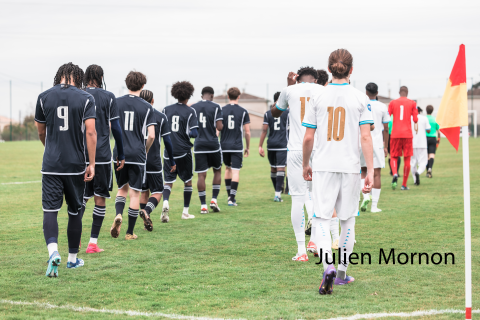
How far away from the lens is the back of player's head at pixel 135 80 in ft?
23.5

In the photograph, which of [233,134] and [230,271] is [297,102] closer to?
[230,271]

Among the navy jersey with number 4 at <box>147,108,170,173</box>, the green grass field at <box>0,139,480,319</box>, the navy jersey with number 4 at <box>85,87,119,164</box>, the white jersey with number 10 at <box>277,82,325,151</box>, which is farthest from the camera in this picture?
the navy jersey with number 4 at <box>147,108,170,173</box>

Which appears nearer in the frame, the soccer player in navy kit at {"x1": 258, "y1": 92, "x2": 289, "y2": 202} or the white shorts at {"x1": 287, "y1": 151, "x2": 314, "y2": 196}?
the white shorts at {"x1": 287, "y1": 151, "x2": 314, "y2": 196}

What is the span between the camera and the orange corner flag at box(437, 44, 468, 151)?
379 centimetres

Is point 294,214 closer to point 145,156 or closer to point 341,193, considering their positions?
point 341,193

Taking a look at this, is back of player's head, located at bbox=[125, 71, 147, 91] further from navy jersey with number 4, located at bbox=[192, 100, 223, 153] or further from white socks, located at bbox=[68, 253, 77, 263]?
navy jersey with number 4, located at bbox=[192, 100, 223, 153]

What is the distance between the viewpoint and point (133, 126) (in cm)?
723

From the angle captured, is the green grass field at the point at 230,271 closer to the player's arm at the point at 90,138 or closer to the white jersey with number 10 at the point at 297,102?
the player's arm at the point at 90,138

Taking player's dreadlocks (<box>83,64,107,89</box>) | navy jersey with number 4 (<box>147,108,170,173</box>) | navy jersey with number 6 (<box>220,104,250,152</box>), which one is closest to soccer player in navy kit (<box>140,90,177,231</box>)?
navy jersey with number 4 (<box>147,108,170,173</box>)

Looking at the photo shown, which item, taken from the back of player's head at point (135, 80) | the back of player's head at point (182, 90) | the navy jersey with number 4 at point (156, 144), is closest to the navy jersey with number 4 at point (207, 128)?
the back of player's head at point (182, 90)

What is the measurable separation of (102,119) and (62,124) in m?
1.32

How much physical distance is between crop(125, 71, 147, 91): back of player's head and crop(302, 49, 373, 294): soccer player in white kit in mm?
3157

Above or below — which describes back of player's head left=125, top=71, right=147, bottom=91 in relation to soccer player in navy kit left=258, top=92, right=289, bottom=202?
above

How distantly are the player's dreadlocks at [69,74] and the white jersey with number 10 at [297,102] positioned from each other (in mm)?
2181
